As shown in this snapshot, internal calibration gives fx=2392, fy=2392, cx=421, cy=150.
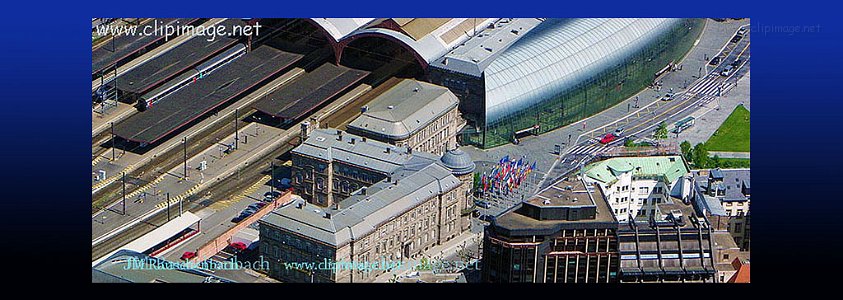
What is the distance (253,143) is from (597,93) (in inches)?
479

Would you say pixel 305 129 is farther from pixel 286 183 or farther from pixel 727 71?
pixel 727 71

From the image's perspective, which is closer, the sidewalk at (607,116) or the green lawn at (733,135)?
the green lawn at (733,135)

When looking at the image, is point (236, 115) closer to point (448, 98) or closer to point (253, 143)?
point (253, 143)

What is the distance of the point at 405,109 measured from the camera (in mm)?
81375

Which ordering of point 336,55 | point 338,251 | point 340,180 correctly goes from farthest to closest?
point 336,55 < point 340,180 < point 338,251

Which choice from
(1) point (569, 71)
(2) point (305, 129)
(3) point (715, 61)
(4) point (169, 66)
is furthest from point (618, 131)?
(4) point (169, 66)

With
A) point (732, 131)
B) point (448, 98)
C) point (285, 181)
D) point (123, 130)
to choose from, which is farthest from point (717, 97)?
point (123, 130)

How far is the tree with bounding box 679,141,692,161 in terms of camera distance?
262ft

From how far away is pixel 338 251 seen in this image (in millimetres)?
74375

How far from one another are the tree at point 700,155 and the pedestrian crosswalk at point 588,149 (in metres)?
3.01

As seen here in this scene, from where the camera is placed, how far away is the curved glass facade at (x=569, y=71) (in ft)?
270

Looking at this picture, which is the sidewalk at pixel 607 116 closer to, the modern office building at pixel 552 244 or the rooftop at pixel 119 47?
the modern office building at pixel 552 244

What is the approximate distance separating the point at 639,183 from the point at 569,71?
653 centimetres

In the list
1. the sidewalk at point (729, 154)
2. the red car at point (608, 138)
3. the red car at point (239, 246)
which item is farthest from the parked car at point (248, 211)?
the sidewalk at point (729, 154)
